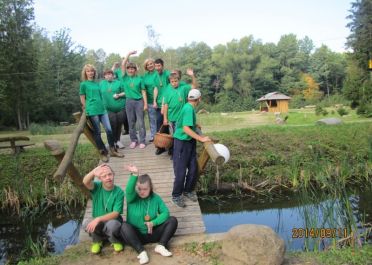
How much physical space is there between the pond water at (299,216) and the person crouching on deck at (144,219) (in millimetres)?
1983

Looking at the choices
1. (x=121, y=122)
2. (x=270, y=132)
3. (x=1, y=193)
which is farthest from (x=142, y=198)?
(x=270, y=132)

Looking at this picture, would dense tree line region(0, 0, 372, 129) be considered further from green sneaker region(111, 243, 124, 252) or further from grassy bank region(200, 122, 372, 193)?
green sneaker region(111, 243, 124, 252)

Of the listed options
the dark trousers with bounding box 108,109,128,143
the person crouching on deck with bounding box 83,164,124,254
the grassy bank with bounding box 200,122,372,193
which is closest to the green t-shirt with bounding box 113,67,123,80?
the dark trousers with bounding box 108,109,128,143

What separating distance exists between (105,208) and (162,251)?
86 centimetres

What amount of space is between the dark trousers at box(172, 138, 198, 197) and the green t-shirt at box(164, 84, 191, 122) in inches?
41.0

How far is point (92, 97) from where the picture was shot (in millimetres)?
7020

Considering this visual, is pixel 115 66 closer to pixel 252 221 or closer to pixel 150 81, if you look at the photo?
pixel 150 81

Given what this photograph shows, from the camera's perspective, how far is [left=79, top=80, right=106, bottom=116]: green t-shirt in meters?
6.91

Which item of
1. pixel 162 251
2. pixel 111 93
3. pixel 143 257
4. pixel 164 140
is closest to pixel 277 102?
pixel 111 93

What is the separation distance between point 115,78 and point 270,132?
5.59 metres

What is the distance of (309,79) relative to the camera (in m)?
55.8

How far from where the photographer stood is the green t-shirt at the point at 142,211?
15.4 feet

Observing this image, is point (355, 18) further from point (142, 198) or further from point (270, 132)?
point (142, 198)

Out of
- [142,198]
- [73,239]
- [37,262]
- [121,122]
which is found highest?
[121,122]
